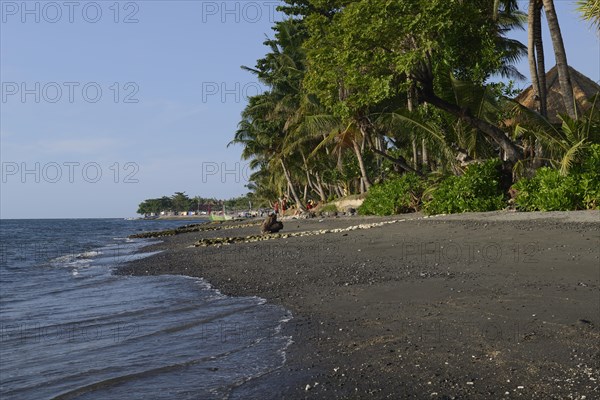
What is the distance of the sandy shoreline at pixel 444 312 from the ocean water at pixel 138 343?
0.37m

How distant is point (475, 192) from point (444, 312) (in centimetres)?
1418

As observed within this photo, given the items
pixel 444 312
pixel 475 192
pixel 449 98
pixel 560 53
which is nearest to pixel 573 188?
pixel 475 192

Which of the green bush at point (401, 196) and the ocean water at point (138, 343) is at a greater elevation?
the green bush at point (401, 196)

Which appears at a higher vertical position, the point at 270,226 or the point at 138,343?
the point at 270,226

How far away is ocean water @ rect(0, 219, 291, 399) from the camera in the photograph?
187 inches

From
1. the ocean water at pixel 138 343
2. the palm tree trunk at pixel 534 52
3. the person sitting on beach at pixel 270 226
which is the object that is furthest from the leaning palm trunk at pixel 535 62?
the ocean water at pixel 138 343

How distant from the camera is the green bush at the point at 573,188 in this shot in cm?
1482

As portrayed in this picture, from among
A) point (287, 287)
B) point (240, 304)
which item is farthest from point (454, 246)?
point (240, 304)

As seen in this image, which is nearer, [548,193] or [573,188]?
[573,188]

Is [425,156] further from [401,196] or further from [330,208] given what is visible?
[330,208]

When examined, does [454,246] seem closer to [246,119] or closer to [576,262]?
[576,262]

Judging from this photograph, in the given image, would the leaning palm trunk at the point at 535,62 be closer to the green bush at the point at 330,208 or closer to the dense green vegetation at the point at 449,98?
the dense green vegetation at the point at 449,98

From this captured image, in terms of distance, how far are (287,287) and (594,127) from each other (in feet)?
40.0

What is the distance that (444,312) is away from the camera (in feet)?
20.6
